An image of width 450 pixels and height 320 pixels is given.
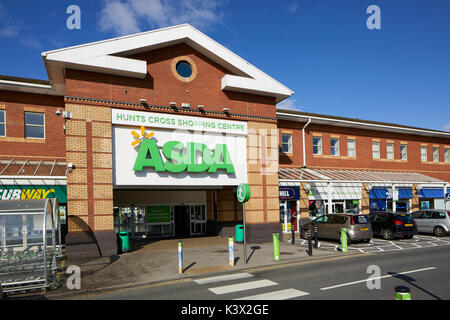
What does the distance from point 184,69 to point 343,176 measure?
1438cm

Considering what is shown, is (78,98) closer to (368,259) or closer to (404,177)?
(368,259)

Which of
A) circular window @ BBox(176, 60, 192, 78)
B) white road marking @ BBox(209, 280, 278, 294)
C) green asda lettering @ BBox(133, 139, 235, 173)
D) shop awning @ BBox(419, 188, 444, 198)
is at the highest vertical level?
circular window @ BBox(176, 60, 192, 78)

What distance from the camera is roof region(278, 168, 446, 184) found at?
22.1 meters

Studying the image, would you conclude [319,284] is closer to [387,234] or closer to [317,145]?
[387,234]

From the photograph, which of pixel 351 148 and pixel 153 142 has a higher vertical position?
pixel 351 148

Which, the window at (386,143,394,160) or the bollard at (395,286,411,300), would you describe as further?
the window at (386,143,394,160)

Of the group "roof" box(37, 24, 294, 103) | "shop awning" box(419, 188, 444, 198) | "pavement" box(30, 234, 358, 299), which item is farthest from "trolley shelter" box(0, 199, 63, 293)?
"shop awning" box(419, 188, 444, 198)

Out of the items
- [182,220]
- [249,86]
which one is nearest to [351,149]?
[249,86]

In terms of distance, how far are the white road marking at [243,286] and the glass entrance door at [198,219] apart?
12.8m

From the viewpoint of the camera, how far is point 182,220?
22.4 metres

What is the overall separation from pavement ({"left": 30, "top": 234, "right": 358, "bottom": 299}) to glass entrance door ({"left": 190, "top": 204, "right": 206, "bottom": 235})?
4518mm

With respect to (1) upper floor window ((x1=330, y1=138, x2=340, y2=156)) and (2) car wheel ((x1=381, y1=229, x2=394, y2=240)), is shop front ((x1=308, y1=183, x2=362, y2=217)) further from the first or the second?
(2) car wheel ((x1=381, y1=229, x2=394, y2=240))

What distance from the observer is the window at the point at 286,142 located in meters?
24.4
